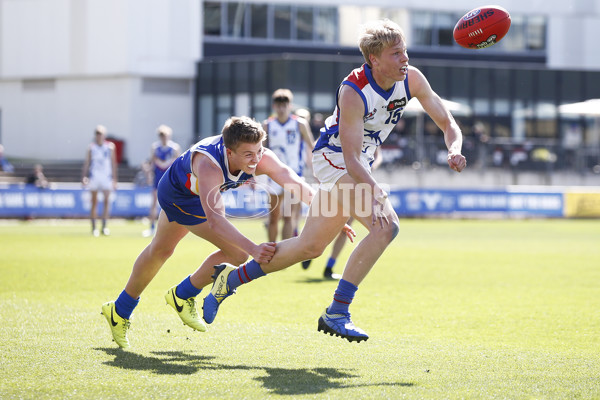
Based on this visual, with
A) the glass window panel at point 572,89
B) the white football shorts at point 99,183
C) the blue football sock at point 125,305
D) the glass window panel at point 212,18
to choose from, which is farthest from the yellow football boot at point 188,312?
the glass window panel at point 572,89

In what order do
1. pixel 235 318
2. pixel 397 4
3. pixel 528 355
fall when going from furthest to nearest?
pixel 397 4 → pixel 235 318 → pixel 528 355

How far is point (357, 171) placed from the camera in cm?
577

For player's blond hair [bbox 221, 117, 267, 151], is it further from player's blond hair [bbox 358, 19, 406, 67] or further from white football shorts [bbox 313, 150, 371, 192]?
player's blond hair [bbox 358, 19, 406, 67]

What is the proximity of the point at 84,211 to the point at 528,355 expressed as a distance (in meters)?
19.6

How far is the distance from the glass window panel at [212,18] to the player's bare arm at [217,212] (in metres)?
35.3

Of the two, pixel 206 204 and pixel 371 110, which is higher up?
pixel 371 110

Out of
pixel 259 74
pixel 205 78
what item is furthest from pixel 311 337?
pixel 205 78

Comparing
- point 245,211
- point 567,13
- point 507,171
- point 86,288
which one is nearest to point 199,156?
point 86,288

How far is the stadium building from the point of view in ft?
126

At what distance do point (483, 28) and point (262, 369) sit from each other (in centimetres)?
321

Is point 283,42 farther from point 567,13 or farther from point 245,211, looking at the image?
point 245,211

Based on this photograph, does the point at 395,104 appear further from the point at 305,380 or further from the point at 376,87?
the point at 305,380

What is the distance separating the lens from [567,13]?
43469 millimetres

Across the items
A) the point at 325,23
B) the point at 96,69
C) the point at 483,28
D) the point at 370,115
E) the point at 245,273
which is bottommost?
the point at 245,273
